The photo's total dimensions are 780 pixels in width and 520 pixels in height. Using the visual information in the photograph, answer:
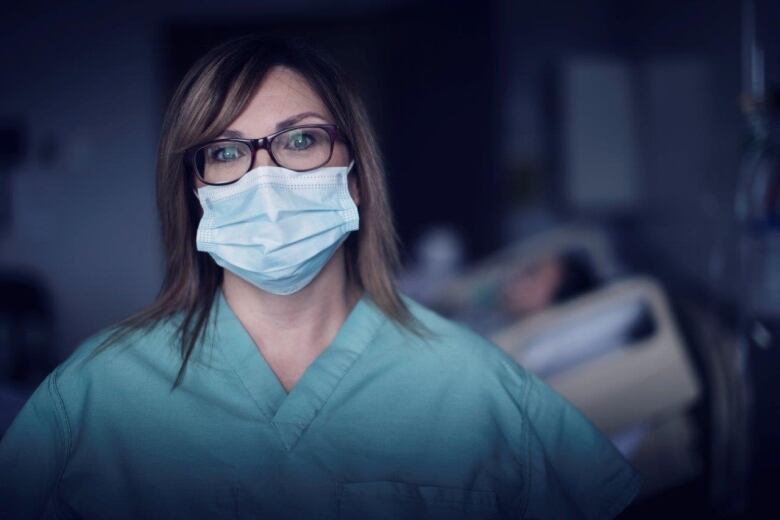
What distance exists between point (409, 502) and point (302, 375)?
237 mm

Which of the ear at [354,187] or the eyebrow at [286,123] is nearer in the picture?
the eyebrow at [286,123]

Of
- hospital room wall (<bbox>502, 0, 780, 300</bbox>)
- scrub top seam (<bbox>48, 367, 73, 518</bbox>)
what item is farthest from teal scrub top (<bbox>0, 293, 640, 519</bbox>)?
hospital room wall (<bbox>502, 0, 780, 300</bbox>)

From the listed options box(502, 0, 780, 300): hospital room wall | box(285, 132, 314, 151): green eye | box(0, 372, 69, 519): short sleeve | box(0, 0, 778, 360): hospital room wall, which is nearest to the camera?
box(0, 372, 69, 519): short sleeve

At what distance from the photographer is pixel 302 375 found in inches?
39.7

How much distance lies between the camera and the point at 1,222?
3189 millimetres

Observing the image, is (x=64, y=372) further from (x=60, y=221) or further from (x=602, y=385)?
(x=60, y=221)

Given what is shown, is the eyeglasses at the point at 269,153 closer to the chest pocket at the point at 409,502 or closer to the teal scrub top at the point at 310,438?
the teal scrub top at the point at 310,438

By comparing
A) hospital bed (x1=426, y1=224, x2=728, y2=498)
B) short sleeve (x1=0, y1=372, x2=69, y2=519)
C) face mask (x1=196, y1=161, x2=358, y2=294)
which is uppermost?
face mask (x1=196, y1=161, x2=358, y2=294)

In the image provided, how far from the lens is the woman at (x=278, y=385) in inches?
35.8

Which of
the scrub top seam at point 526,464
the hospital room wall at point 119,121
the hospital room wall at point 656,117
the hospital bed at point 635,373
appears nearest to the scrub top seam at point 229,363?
the scrub top seam at point 526,464

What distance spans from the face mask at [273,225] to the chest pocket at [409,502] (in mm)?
305

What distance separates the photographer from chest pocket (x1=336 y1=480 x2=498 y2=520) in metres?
0.92

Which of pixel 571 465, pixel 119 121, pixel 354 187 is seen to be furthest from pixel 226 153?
pixel 119 121

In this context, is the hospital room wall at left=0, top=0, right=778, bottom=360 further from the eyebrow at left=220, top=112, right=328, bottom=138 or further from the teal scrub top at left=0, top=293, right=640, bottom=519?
the eyebrow at left=220, top=112, right=328, bottom=138
